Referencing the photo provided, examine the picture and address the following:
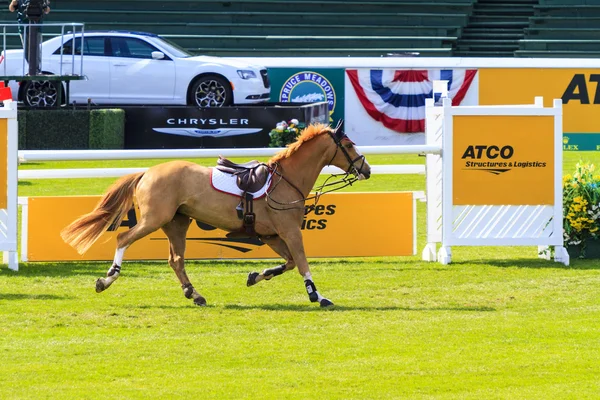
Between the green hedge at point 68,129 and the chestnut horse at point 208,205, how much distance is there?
478 inches

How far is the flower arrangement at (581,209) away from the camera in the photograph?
1323 centimetres

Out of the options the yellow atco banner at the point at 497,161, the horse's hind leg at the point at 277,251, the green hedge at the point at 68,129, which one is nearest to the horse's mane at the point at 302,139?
the horse's hind leg at the point at 277,251

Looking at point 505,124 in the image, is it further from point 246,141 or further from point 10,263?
point 246,141

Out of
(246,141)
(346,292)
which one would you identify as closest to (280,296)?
(346,292)

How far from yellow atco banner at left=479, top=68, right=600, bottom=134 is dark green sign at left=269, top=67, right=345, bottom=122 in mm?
3837

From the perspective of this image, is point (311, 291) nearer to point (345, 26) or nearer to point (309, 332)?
point (309, 332)

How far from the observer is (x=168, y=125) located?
2366 centimetres

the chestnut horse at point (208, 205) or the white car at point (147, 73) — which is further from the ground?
the white car at point (147, 73)

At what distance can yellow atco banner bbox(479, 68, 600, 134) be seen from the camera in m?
27.1

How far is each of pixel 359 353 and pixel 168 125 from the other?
15.8 metres

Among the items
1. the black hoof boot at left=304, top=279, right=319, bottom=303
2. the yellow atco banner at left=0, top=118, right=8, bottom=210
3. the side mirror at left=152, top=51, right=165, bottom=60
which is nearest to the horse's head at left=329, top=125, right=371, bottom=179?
the black hoof boot at left=304, top=279, right=319, bottom=303

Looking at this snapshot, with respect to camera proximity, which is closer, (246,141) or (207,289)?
(207,289)

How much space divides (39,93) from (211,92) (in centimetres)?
374

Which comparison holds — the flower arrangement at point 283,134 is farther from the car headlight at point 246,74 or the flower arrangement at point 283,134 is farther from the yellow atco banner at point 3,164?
the yellow atco banner at point 3,164
